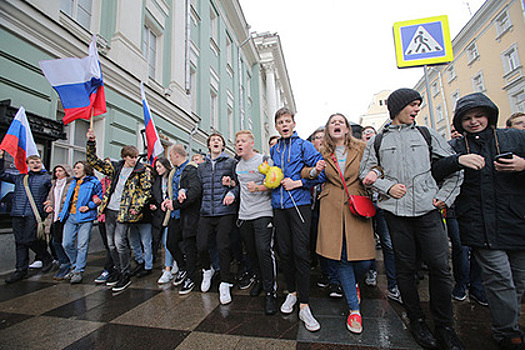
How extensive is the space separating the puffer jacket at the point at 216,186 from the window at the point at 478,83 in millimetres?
25077

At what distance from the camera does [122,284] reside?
3172 millimetres

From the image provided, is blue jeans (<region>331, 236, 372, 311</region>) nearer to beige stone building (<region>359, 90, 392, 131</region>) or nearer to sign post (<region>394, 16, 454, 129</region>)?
sign post (<region>394, 16, 454, 129</region>)

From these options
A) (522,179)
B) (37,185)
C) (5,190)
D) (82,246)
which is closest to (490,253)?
(522,179)

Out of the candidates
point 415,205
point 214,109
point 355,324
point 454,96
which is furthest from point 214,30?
point 454,96

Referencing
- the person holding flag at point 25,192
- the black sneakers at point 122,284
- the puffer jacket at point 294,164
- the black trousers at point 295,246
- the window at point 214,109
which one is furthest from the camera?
the window at point 214,109

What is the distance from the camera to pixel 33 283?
11.5ft

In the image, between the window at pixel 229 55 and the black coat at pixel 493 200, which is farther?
the window at pixel 229 55

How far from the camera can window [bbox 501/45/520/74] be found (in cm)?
1625

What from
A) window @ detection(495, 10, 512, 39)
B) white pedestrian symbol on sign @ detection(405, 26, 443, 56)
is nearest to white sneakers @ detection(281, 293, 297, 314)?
white pedestrian symbol on sign @ detection(405, 26, 443, 56)

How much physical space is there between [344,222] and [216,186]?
1.61 metres

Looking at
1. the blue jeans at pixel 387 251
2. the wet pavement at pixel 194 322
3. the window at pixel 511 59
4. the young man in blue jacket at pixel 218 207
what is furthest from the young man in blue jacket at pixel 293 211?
the window at pixel 511 59

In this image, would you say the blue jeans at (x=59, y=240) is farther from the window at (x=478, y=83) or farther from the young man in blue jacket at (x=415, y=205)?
the window at (x=478, y=83)

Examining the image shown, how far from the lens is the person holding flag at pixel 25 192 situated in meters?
3.75

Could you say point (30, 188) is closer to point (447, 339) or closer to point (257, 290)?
point (257, 290)
